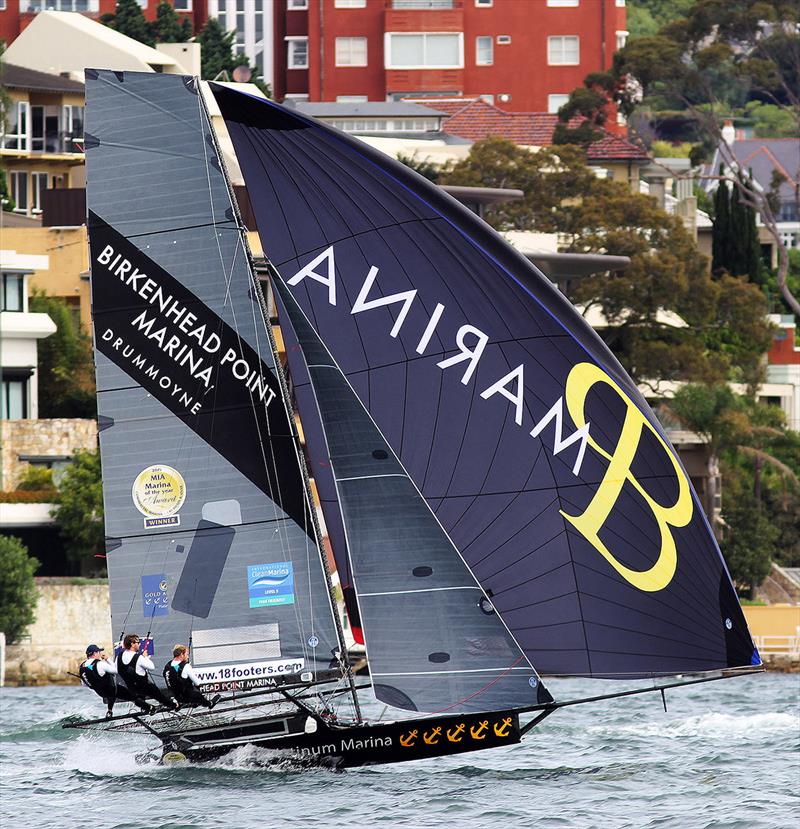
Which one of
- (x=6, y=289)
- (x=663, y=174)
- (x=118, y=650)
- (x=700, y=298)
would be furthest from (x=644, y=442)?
(x=663, y=174)

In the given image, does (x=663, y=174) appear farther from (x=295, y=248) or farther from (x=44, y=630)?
(x=295, y=248)

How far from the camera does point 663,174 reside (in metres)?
79.1

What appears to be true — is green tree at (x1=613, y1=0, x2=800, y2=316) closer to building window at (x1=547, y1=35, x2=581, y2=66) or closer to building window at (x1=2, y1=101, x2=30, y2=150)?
building window at (x1=2, y1=101, x2=30, y2=150)

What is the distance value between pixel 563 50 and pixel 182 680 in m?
73.4

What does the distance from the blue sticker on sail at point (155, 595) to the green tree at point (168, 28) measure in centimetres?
6288

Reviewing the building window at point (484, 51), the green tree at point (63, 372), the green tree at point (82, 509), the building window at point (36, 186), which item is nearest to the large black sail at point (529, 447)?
the green tree at point (82, 509)

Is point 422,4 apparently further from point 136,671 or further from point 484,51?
point 136,671

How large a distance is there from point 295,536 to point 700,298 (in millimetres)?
36495

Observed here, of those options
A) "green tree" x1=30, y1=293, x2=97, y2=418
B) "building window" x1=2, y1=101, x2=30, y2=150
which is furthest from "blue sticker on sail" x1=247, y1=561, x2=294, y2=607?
"building window" x1=2, y1=101, x2=30, y2=150

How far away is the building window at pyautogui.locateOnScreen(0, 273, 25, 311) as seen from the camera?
48781 millimetres

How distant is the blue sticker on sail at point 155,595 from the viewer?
20422mm

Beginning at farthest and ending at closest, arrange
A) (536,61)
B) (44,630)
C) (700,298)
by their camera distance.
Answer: (536,61) < (700,298) < (44,630)

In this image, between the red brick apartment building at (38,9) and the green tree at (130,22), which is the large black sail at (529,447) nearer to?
the green tree at (130,22)

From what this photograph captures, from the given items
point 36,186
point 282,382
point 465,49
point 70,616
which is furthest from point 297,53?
point 282,382
